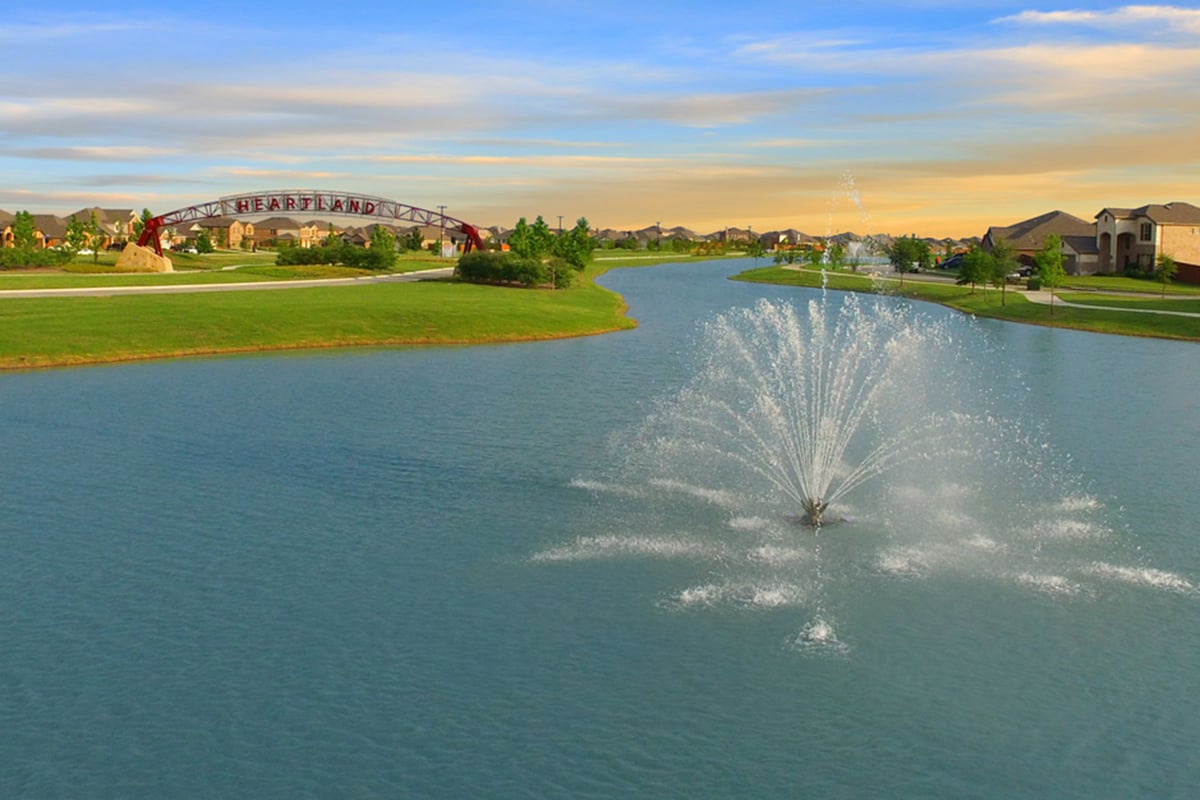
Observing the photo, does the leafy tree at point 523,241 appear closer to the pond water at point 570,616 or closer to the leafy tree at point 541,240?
the leafy tree at point 541,240

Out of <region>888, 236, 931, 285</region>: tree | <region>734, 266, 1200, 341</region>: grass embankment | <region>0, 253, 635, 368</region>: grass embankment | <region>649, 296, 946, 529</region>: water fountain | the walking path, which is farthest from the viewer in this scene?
<region>888, 236, 931, 285</region>: tree

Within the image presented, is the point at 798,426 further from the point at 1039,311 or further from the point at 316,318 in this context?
the point at 1039,311

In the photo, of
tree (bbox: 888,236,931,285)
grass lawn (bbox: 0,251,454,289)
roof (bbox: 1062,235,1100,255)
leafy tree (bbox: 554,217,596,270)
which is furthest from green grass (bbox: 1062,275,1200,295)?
grass lawn (bbox: 0,251,454,289)

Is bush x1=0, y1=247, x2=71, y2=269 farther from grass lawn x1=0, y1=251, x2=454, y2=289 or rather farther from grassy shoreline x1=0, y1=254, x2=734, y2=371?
grassy shoreline x1=0, y1=254, x2=734, y2=371

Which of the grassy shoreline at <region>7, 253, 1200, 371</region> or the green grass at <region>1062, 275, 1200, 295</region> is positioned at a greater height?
the green grass at <region>1062, 275, 1200, 295</region>

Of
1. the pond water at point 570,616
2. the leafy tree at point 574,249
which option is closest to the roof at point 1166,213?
the leafy tree at point 574,249

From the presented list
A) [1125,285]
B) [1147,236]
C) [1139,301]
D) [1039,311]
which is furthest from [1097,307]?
[1147,236]
